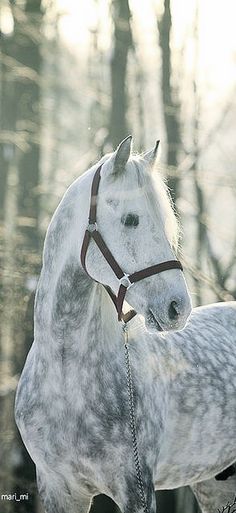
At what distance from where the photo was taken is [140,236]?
3463mm

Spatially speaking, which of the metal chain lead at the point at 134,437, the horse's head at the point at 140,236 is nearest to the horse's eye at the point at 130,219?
the horse's head at the point at 140,236

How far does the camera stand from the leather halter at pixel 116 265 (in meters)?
3.43

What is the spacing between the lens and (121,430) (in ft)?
12.4

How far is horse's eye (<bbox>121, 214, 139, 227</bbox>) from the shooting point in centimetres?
348

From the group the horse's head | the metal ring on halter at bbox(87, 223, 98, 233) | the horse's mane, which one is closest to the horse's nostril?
the horse's head

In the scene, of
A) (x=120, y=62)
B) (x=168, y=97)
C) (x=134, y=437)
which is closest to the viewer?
(x=134, y=437)

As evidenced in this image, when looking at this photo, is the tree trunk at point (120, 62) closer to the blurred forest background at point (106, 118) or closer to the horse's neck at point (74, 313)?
the blurred forest background at point (106, 118)

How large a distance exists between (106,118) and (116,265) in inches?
232

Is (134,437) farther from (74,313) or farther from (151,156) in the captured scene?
(151,156)

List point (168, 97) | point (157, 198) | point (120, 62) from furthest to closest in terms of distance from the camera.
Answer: point (120, 62)
point (168, 97)
point (157, 198)

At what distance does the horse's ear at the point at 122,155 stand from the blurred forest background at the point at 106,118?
4886mm

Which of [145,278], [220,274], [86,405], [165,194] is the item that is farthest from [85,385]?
[220,274]

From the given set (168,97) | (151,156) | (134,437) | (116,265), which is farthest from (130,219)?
(168,97)

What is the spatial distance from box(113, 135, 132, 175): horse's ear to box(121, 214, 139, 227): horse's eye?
225 mm
